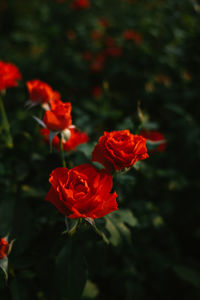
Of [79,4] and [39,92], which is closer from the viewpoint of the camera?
[39,92]

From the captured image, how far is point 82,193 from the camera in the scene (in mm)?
750

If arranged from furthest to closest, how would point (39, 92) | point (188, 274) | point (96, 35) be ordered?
point (96, 35)
point (188, 274)
point (39, 92)

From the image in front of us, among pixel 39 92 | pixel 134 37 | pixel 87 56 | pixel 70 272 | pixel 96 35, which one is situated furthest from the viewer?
pixel 96 35

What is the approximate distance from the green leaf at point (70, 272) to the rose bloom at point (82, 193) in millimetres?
203

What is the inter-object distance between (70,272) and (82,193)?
0.32 meters

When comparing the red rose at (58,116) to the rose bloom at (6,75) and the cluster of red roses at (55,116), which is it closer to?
the cluster of red roses at (55,116)

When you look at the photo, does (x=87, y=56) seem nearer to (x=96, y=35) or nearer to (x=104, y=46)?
(x=104, y=46)

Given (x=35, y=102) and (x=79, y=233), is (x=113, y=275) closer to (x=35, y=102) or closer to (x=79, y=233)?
(x=79, y=233)

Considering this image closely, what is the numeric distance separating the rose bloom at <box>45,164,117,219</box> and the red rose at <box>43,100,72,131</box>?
225 millimetres

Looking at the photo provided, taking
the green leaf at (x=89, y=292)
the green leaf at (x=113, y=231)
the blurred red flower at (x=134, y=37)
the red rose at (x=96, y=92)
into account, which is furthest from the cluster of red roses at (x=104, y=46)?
the green leaf at (x=89, y=292)

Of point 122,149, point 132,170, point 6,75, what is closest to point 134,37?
point 6,75

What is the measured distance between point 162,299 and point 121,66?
6.36 feet

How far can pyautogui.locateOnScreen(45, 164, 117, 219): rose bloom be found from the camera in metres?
0.74

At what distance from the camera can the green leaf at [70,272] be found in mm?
854
